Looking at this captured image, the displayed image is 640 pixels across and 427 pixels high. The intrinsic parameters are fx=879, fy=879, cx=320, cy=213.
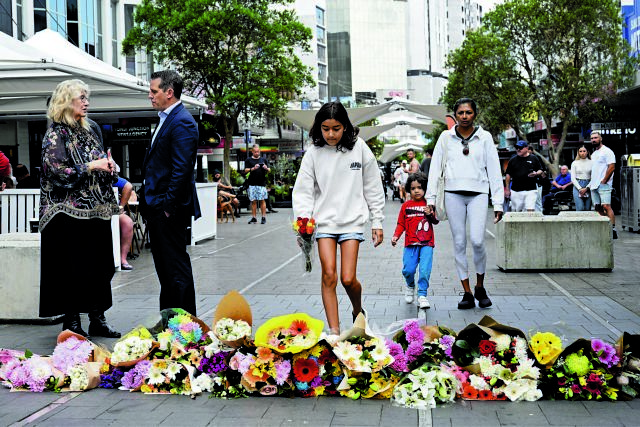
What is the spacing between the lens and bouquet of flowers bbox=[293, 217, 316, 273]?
245 inches

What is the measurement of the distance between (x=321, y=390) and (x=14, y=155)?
2455 cm

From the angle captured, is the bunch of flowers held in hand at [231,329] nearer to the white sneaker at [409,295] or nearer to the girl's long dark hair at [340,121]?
the girl's long dark hair at [340,121]

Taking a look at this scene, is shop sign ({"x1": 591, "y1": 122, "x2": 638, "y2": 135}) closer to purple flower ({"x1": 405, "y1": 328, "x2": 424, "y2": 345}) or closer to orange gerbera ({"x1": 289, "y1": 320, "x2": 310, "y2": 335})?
purple flower ({"x1": 405, "y1": 328, "x2": 424, "y2": 345})

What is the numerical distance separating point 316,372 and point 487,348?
3.31ft

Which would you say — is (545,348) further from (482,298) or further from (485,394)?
(482,298)

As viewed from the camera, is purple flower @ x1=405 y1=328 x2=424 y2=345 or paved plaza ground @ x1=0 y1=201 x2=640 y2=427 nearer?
paved plaza ground @ x1=0 y1=201 x2=640 y2=427

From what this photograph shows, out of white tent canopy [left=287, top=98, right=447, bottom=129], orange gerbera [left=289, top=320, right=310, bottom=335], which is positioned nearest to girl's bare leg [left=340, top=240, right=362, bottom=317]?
orange gerbera [left=289, top=320, right=310, bottom=335]

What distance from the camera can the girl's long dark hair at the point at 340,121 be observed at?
20.6ft

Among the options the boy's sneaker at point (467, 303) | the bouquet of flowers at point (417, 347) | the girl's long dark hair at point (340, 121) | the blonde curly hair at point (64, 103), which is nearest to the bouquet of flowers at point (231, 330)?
the bouquet of flowers at point (417, 347)

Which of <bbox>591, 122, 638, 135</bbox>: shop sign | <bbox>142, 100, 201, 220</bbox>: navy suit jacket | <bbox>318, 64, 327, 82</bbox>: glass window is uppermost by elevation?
<bbox>318, 64, 327, 82</bbox>: glass window

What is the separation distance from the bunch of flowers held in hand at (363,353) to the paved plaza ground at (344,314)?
21 cm

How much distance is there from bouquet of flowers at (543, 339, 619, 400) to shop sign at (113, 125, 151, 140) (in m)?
15.4

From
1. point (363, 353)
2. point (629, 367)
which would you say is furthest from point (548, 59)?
point (363, 353)

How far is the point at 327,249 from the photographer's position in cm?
629
